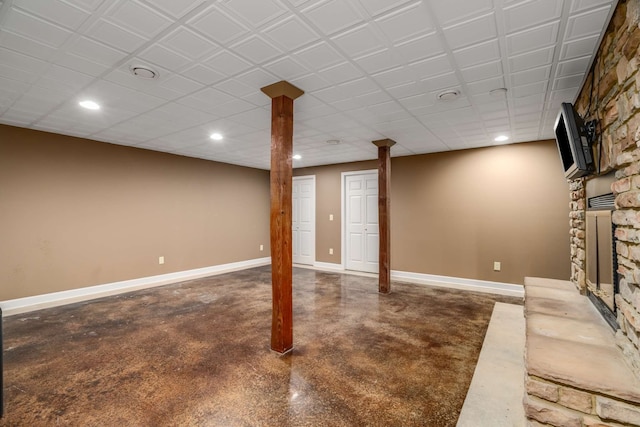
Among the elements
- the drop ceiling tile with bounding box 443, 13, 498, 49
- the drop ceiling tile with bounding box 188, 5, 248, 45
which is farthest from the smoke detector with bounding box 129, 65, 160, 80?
the drop ceiling tile with bounding box 443, 13, 498, 49

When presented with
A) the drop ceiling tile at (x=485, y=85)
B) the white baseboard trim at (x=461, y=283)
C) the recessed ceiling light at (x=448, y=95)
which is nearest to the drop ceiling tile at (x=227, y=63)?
the recessed ceiling light at (x=448, y=95)

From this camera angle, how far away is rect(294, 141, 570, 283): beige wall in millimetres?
4445

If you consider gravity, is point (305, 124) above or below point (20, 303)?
above

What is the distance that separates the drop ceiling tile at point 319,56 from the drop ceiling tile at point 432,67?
Result: 610 mm

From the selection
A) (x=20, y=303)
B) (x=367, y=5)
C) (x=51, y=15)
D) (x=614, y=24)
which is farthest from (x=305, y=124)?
(x=20, y=303)

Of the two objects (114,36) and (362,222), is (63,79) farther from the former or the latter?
(362,222)

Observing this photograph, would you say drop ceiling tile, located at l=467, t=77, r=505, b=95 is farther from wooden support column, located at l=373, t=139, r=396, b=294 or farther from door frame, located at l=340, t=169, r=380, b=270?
door frame, located at l=340, t=169, r=380, b=270

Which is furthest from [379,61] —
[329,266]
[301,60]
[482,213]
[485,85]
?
[329,266]

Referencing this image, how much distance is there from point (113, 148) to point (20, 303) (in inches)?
101

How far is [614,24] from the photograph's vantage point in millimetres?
1680

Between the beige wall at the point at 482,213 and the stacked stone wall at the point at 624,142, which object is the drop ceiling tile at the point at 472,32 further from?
the beige wall at the point at 482,213

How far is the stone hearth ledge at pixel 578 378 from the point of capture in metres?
1.29

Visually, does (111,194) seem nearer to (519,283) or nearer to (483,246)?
(483,246)

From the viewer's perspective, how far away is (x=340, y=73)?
94.0 inches
